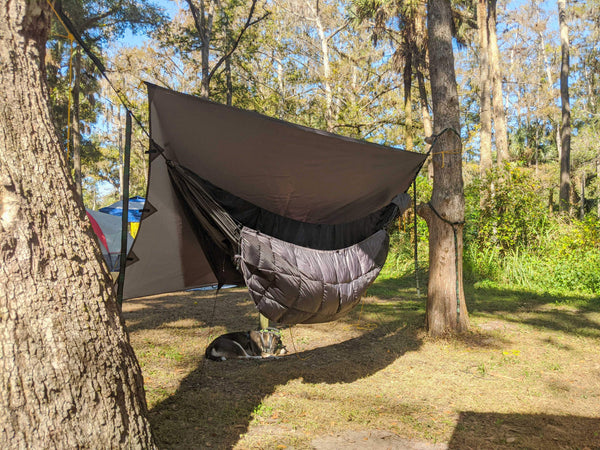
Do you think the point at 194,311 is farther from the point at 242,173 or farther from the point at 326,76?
the point at 326,76

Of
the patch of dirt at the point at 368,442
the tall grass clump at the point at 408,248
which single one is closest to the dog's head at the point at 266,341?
the patch of dirt at the point at 368,442

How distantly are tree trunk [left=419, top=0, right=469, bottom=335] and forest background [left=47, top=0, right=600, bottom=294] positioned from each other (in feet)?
2.41

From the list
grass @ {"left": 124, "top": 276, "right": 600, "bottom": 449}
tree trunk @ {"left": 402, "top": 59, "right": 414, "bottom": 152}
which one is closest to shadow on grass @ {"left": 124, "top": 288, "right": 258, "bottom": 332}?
grass @ {"left": 124, "top": 276, "right": 600, "bottom": 449}

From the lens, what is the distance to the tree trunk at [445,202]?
4254 mm

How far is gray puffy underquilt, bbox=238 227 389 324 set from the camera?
282 centimetres

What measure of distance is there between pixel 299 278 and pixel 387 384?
1.11 m

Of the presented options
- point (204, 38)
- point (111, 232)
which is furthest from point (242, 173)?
point (204, 38)

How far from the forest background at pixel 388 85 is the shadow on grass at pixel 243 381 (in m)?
1.42

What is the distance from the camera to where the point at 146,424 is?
2018mm

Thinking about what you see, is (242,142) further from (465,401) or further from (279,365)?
(465,401)

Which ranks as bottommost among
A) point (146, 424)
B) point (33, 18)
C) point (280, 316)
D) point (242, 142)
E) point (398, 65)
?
point (146, 424)

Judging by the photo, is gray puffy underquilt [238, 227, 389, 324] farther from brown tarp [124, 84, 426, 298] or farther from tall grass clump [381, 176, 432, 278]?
tall grass clump [381, 176, 432, 278]

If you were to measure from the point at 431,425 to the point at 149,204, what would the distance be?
236 centimetres

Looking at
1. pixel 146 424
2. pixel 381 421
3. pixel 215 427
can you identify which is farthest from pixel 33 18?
pixel 381 421
